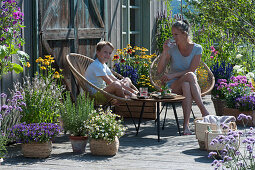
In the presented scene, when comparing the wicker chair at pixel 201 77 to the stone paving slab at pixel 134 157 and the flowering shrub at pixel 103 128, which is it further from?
the flowering shrub at pixel 103 128

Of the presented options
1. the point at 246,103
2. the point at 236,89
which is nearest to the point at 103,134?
the point at 246,103

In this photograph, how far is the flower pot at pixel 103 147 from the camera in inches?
192

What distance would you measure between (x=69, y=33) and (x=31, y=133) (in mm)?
2352

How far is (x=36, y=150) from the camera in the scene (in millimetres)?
4781

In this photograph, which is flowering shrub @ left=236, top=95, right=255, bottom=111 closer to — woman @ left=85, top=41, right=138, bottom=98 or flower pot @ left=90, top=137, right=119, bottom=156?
woman @ left=85, top=41, right=138, bottom=98

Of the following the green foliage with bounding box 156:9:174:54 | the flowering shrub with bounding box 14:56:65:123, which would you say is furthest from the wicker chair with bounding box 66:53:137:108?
the green foliage with bounding box 156:9:174:54

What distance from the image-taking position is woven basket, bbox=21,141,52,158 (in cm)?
477

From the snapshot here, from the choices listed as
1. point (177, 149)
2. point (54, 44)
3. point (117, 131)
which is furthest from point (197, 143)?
point (54, 44)

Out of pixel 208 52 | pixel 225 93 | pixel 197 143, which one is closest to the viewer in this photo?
pixel 197 143

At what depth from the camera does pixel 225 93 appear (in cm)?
718

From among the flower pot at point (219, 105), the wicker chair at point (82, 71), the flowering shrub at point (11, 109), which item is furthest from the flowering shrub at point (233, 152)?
the flower pot at point (219, 105)

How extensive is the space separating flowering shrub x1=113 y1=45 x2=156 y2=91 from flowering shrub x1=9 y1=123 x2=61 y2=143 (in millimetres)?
2959

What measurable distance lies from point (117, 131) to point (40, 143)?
75cm

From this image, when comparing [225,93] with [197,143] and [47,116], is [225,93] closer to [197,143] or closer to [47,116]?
[197,143]
